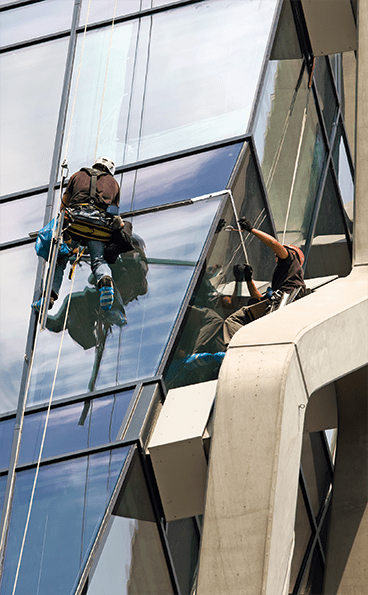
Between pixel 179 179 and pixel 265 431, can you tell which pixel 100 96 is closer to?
pixel 179 179

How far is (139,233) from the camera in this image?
11.8m

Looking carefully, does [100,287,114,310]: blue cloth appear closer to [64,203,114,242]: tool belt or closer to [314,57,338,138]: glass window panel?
[64,203,114,242]: tool belt

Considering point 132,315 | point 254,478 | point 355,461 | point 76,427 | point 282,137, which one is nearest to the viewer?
point 254,478

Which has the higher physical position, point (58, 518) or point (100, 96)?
point (100, 96)

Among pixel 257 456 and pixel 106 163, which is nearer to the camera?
pixel 257 456

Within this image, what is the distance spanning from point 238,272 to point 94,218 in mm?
2007

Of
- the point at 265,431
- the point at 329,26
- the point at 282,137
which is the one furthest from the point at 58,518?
the point at 329,26

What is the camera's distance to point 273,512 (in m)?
8.36

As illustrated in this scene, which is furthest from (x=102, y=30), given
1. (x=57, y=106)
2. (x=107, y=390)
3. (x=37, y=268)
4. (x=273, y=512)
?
(x=273, y=512)

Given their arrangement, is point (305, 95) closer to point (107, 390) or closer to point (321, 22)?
point (321, 22)

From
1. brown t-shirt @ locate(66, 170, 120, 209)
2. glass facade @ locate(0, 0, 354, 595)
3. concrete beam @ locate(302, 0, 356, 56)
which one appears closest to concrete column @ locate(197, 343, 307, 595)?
glass facade @ locate(0, 0, 354, 595)

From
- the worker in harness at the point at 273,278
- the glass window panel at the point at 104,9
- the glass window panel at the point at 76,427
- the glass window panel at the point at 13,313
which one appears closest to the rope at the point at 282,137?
the worker in harness at the point at 273,278

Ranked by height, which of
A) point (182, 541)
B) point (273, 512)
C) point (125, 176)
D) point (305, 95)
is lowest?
point (273, 512)

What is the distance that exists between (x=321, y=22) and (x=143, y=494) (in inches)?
334
